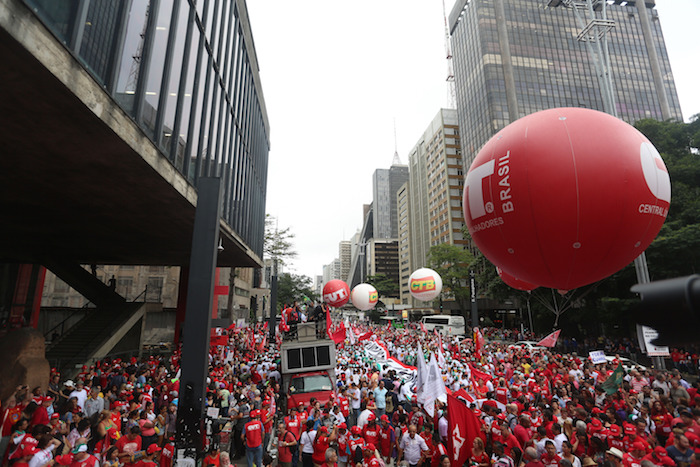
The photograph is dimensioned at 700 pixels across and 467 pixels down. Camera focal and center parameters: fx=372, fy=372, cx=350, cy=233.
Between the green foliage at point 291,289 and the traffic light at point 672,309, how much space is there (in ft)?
204

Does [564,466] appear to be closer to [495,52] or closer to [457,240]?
[457,240]

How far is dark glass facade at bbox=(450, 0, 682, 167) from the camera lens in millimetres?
74062

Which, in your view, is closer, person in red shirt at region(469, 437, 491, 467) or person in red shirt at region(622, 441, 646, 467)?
person in red shirt at region(622, 441, 646, 467)

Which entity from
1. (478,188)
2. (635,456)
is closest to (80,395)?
(478,188)

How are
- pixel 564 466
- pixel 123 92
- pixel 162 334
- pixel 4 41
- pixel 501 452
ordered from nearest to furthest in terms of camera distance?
pixel 4 41 < pixel 564 466 < pixel 501 452 < pixel 123 92 < pixel 162 334

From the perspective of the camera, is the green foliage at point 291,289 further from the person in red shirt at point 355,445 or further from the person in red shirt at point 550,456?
the person in red shirt at point 550,456

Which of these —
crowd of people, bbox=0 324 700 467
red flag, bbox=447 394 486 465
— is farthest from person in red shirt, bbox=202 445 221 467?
red flag, bbox=447 394 486 465

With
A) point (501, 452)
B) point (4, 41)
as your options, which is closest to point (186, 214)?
point (4, 41)

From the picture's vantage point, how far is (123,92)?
8.05 m

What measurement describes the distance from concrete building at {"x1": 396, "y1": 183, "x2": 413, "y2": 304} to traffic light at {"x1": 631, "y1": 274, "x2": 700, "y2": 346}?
108 meters

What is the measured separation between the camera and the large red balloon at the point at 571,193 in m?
4.84

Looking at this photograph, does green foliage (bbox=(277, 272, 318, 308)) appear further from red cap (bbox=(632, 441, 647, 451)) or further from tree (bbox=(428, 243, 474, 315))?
red cap (bbox=(632, 441, 647, 451))

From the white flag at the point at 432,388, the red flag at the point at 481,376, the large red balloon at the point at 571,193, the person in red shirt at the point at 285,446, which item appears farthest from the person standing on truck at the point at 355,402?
the large red balloon at the point at 571,193

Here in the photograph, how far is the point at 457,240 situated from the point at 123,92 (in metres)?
78.1
